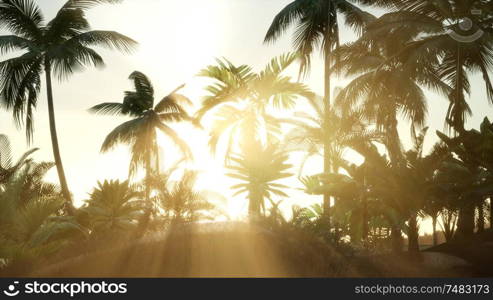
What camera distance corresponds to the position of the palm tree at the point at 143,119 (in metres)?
27.3

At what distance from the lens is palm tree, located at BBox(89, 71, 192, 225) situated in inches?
1077

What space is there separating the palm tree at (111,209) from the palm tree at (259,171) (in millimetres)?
5699

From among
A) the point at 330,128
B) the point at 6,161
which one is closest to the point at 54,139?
the point at 6,161

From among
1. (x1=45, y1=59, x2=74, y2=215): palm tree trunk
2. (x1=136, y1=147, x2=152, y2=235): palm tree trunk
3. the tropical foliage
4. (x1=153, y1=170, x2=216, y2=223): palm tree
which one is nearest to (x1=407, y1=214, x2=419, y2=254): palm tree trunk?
the tropical foliage

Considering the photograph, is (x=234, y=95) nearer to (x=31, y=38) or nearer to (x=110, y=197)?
(x=110, y=197)

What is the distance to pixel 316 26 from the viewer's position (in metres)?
21.9

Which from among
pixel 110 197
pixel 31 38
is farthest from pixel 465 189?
pixel 31 38

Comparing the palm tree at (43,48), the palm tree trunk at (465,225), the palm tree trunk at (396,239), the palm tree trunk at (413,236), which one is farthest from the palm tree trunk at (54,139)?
the palm tree trunk at (465,225)

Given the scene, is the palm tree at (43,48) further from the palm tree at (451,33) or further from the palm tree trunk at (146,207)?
the palm tree at (451,33)

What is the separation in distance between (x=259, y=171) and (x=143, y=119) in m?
9.56

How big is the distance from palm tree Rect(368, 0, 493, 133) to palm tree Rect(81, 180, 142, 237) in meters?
12.4

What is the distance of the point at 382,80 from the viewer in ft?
64.2

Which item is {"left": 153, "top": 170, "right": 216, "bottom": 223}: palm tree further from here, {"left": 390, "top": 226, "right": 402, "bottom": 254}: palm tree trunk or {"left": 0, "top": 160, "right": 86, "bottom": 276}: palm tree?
{"left": 390, "top": 226, "right": 402, "bottom": 254}: palm tree trunk

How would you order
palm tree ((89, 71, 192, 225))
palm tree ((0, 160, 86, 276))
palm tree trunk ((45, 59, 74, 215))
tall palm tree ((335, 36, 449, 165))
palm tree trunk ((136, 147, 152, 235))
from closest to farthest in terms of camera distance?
palm tree ((0, 160, 86, 276)) < palm tree trunk ((136, 147, 152, 235)) < tall palm tree ((335, 36, 449, 165)) < palm tree trunk ((45, 59, 74, 215)) < palm tree ((89, 71, 192, 225))
